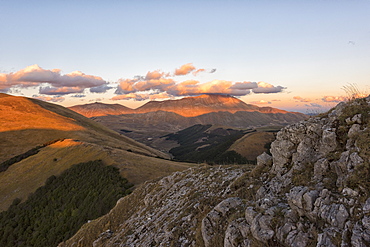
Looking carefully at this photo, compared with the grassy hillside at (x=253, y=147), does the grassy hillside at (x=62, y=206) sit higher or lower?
higher

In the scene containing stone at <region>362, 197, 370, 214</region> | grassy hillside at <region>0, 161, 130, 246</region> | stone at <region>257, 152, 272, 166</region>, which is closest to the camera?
stone at <region>362, 197, 370, 214</region>

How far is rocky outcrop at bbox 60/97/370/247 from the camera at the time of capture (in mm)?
9688

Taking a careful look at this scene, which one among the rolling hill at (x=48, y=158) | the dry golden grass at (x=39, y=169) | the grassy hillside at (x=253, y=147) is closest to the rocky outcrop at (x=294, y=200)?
the rolling hill at (x=48, y=158)

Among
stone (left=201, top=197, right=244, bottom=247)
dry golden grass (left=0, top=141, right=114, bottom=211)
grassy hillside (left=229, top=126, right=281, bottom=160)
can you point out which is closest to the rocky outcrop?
stone (left=201, top=197, right=244, bottom=247)

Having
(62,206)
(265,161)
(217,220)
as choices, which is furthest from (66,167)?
(265,161)

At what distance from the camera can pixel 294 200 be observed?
11266 mm

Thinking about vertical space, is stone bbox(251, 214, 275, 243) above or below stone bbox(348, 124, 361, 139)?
below

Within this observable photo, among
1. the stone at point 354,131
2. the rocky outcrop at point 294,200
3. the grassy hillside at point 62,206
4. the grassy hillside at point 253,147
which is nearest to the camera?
the rocky outcrop at point 294,200

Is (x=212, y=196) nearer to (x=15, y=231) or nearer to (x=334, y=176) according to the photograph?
(x=334, y=176)

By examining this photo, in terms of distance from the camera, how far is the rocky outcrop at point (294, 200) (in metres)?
9.69

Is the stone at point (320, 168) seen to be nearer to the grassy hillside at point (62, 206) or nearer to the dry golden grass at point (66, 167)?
the grassy hillside at point (62, 206)

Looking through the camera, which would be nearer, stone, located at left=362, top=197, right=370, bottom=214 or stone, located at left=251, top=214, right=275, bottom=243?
stone, located at left=362, top=197, right=370, bottom=214

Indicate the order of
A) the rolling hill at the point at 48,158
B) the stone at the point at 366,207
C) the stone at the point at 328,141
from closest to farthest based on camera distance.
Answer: the stone at the point at 366,207
the stone at the point at 328,141
the rolling hill at the point at 48,158

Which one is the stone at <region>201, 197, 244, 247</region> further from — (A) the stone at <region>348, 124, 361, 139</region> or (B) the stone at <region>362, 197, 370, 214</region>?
(A) the stone at <region>348, 124, 361, 139</region>
